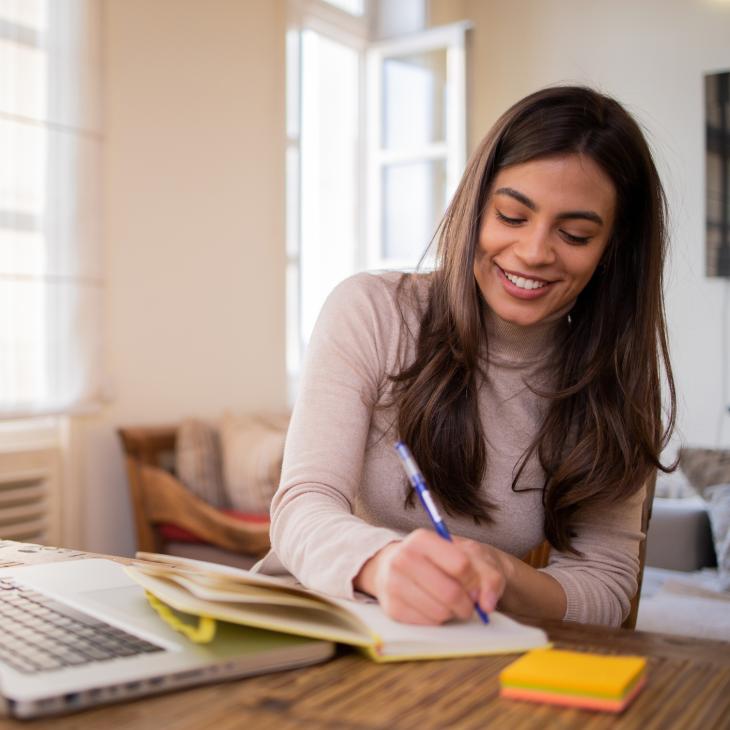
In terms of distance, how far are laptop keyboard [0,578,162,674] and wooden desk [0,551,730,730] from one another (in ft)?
0.20

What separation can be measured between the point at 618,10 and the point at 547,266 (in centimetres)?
374

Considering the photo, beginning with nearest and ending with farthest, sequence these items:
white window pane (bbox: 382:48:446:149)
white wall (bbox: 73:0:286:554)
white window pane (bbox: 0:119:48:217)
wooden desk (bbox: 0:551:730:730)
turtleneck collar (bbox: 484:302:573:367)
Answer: wooden desk (bbox: 0:551:730:730) → turtleneck collar (bbox: 484:302:573:367) → white window pane (bbox: 0:119:48:217) → white wall (bbox: 73:0:286:554) → white window pane (bbox: 382:48:446:149)

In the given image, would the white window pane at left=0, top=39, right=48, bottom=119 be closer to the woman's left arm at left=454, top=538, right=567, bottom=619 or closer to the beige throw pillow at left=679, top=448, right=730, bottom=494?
the beige throw pillow at left=679, top=448, right=730, bottom=494

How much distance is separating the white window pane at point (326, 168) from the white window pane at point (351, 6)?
0.17m

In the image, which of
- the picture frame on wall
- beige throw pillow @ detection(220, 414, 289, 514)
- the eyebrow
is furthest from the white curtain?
the picture frame on wall

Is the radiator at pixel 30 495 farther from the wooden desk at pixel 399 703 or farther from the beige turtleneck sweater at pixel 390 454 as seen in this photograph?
the wooden desk at pixel 399 703

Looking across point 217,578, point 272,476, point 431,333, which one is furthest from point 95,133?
point 217,578

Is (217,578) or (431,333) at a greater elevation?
(431,333)

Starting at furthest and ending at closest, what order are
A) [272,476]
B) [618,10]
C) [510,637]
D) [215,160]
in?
1. [618,10]
2. [215,160]
3. [272,476]
4. [510,637]

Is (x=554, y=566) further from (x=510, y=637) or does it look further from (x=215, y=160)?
(x=215, y=160)

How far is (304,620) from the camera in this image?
2.72 feet

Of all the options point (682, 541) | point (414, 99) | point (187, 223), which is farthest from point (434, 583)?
point (414, 99)

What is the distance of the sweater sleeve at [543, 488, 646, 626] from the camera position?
1.19 meters

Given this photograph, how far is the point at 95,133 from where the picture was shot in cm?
316
